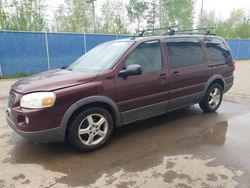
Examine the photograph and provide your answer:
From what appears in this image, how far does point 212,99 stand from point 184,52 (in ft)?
4.86

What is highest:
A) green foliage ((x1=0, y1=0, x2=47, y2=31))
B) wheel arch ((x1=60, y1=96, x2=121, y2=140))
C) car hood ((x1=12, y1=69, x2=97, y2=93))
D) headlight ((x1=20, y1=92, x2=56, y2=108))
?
green foliage ((x1=0, y1=0, x2=47, y2=31))

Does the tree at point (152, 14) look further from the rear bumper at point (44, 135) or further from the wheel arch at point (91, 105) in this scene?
the rear bumper at point (44, 135)

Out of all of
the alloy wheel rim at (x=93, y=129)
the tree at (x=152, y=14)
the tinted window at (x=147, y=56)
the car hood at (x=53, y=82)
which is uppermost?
the tree at (x=152, y=14)

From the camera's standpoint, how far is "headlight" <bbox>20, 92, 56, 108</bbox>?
10.4 feet

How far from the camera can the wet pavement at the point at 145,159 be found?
2.88 metres

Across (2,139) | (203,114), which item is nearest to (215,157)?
(203,114)

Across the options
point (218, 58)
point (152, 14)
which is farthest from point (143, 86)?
point (152, 14)

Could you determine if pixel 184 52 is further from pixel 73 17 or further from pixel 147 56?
pixel 73 17

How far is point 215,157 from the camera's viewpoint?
11.2 ft

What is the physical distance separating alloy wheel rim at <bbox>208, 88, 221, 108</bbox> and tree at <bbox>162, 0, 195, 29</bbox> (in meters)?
28.6

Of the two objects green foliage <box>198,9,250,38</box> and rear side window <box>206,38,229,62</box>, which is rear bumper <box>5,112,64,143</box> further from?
green foliage <box>198,9,250,38</box>

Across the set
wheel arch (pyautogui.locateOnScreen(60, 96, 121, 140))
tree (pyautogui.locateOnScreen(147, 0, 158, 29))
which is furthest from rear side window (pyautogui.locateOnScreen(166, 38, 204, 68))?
tree (pyautogui.locateOnScreen(147, 0, 158, 29))

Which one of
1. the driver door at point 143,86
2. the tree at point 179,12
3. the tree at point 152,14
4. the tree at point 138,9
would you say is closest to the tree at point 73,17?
the tree at point 138,9

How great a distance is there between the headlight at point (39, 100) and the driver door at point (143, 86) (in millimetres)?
1064
